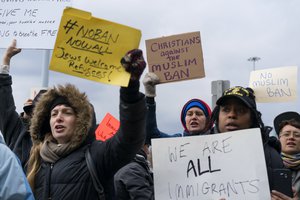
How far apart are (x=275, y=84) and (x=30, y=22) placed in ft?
8.51

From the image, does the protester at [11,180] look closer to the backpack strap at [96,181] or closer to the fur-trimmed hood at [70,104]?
the backpack strap at [96,181]

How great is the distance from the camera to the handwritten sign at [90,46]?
2412mm

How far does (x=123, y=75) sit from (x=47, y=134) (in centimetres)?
87

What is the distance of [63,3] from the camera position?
160 inches

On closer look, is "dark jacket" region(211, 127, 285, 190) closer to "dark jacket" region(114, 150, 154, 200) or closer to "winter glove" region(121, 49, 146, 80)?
"winter glove" region(121, 49, 146, 80)

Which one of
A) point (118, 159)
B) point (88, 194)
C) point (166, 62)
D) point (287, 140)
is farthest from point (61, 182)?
point (287, 140)

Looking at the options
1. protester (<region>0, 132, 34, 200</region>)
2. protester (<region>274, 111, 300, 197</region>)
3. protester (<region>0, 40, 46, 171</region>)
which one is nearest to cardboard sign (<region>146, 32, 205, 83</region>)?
protester (<region>274, 111, 300, 197</region>)

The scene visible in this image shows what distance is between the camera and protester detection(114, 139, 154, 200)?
3.46 meters

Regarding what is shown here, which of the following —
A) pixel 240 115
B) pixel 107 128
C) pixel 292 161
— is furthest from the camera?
pixel 107 128

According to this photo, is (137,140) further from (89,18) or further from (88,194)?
(89,18)

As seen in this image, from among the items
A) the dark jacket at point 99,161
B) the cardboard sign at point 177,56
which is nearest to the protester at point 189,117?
the cardboard sign at point 177,56

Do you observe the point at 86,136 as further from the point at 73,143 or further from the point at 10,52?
the point at 10,52

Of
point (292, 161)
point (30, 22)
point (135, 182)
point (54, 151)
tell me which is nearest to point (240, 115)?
point (292, 161)

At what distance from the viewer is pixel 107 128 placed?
5699 mm
